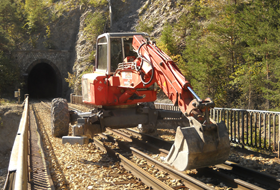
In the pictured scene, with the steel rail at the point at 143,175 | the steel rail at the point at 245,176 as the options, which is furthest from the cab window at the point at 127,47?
the steel rail at the point at 245,176

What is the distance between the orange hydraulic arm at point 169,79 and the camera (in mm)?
4926

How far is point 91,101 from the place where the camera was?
8484 millimetres

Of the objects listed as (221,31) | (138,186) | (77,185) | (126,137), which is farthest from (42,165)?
(221,31)

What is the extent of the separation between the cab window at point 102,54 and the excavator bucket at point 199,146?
14.5 ft

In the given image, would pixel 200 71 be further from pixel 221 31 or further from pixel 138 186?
pixel 138 186

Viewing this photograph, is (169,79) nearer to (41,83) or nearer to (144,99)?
(144,99)

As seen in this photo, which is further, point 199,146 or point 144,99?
point 144,99

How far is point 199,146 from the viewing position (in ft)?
15.6

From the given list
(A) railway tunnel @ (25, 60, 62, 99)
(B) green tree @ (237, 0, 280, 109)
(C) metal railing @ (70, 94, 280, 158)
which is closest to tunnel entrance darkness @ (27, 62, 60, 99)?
(A) railway tunnel @ (25, 60, 62, 99)

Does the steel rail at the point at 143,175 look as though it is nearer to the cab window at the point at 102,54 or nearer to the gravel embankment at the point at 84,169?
the gravel embankment at the point at 84,169

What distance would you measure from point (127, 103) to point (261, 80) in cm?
739

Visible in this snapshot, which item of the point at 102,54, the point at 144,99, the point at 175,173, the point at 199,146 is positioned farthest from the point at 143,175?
the point at 102,54

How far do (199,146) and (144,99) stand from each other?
3660 millimetres

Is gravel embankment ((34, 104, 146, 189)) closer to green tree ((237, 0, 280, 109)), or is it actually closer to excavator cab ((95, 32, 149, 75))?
excavator cab ((95, 32, 149, 75))
